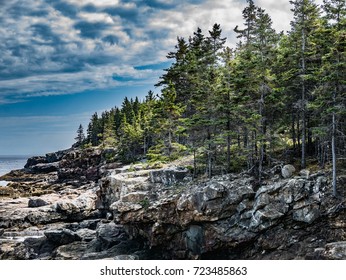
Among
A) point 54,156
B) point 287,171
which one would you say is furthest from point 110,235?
point 54,156

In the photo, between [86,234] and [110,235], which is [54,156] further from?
[110,235]

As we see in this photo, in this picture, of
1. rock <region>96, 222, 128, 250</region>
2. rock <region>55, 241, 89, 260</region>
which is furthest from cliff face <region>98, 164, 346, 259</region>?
rock <region>55, 241, 89, 260</region>

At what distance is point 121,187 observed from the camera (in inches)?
1095

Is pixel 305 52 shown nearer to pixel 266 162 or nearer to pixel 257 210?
pixel 266 162

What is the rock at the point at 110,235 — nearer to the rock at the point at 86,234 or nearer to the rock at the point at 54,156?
the rock at the point at 86,234

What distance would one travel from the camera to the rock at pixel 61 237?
28.6 metres

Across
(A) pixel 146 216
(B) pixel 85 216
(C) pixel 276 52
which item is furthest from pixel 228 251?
(B) pixel 85 216

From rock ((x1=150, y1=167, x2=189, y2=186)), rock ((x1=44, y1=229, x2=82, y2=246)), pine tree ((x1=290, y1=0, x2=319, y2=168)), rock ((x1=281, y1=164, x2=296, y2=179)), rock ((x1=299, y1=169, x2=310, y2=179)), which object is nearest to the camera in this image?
rock ((x1=299, y1=169, x2=310, y2=179))

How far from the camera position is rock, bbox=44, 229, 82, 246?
93.8ft

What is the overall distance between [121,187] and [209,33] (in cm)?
2378

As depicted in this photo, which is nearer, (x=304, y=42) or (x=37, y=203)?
(x=304, y=42)

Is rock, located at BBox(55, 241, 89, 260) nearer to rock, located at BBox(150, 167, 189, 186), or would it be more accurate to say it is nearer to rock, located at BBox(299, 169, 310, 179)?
rock, located at BBox(150, 167, 189, 186)

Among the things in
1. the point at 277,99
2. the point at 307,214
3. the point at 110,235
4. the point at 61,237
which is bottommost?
the point at 61,237

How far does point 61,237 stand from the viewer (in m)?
28.7
